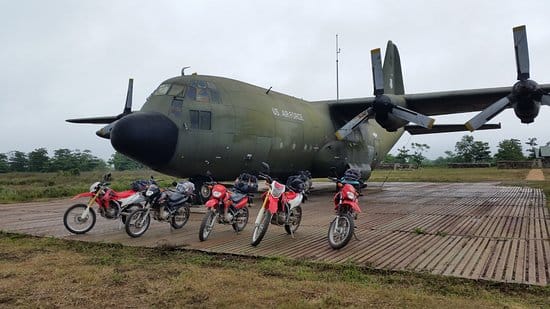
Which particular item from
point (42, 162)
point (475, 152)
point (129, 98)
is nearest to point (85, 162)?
point (42, 162)

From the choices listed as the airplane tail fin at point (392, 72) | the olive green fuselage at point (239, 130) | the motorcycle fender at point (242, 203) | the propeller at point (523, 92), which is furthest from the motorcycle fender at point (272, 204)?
the airplane tail fin at point (392, 72)

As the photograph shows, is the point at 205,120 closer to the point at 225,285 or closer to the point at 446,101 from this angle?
the point at 225,285

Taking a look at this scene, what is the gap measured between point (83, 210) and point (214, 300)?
552cm

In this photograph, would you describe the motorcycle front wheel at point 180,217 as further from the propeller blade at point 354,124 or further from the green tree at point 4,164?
the green tree at point 4,164

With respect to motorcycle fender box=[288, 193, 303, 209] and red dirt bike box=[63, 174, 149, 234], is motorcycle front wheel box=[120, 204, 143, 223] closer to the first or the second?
red dirt bike box=[63, 174, 149, 234]

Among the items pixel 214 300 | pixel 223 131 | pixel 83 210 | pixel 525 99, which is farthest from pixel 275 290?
pixel 525 99

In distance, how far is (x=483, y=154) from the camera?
86.2 meters

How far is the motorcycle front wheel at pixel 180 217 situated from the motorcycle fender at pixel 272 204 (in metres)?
2.36

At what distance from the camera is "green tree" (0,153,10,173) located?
54.1 metres

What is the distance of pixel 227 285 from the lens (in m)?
4.65

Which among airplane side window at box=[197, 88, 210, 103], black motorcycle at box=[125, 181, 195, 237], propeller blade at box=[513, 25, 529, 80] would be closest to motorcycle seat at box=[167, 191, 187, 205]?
black motorcycle at box=[125, 181, 195, 237]

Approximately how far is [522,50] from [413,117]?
4220 mm

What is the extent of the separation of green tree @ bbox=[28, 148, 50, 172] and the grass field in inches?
2195

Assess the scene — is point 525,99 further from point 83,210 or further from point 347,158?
point 83,210
